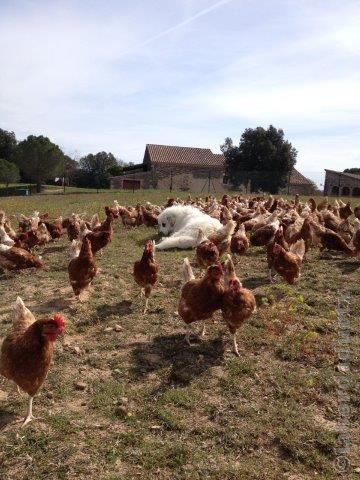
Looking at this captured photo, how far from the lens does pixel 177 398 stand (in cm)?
475

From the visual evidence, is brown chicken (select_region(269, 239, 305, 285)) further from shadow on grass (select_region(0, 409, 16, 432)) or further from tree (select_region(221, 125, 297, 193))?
tree (select_region(221, 125, 297, 193))

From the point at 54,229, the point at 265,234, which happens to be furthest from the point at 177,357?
the point at 54,229

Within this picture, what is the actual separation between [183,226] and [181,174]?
123ft

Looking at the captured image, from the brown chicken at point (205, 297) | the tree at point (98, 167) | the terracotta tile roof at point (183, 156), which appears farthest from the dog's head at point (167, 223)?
the tree at point (98, 167)

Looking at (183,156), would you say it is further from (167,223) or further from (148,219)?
(167,223)

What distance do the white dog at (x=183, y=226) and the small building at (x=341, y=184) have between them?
30938 mm

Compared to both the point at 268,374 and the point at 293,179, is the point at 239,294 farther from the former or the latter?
the point at 293,179

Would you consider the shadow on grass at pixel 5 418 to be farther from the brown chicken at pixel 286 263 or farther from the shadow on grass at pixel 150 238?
the shadow on grass at pixel 150 238

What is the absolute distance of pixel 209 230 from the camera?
12250mm

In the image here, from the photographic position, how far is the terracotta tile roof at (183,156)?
52.3 meters

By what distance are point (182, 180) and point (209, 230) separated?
37.8 m

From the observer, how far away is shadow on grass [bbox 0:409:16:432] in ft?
14.1

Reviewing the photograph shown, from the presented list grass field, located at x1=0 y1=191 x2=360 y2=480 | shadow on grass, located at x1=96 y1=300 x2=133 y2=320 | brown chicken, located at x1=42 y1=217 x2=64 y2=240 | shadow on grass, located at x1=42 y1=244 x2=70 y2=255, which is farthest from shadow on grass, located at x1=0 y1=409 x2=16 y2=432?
brown chicken, located at x1=42 y1=217 x2=64 y2=240

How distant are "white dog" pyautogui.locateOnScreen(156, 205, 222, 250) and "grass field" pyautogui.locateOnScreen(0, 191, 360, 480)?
14.4 ft
